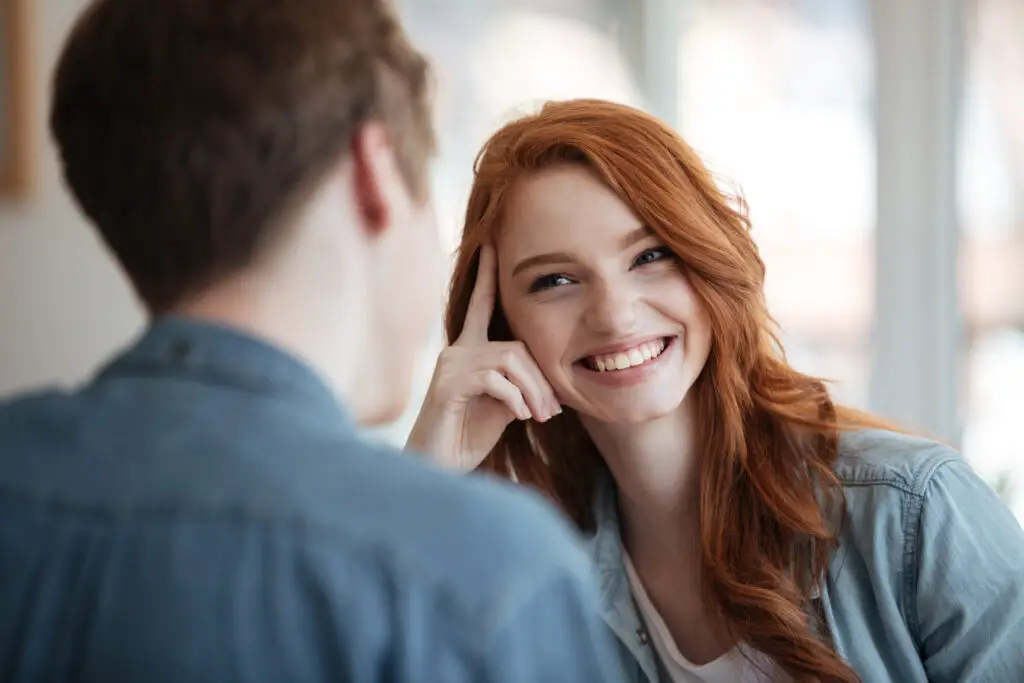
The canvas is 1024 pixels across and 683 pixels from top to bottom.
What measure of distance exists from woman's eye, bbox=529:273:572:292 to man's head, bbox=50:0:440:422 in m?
0.80

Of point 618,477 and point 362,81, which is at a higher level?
point 362,81

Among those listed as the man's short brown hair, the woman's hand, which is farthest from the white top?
the man's short brown hair

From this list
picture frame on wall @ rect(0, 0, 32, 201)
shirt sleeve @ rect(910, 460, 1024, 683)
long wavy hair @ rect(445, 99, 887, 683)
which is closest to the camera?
shirt sleeve @ rect(910, 460, 1024, 683)

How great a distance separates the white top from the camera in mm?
1446

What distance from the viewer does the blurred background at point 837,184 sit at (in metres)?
2.24

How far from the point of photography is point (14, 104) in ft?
8.20

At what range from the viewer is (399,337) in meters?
0.79

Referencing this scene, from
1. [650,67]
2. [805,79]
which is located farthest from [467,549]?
[650,67]

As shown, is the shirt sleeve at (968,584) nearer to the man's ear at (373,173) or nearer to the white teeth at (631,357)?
the white teeth at (631,357)

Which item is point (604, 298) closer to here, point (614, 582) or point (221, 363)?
point (614, 582)

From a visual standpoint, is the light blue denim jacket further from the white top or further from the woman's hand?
the woman's hand

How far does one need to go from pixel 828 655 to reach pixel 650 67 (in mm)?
1935

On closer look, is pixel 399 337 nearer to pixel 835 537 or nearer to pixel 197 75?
pixel 197 75

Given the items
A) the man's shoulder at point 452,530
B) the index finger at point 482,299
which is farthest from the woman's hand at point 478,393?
the man's shoulder at point 452,530
